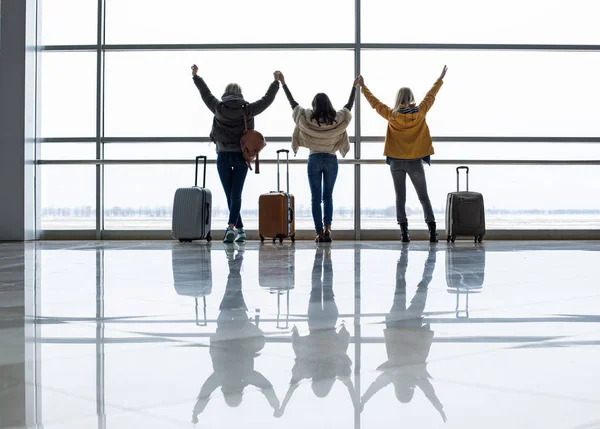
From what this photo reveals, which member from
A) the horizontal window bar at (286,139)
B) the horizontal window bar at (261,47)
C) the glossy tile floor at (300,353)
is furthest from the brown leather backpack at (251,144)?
the glossy tile floor at (300,353)

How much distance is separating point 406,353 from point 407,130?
6.57m

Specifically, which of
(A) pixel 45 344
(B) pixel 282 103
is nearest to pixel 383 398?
(A) pixel 45 344

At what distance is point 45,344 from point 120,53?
321 inches

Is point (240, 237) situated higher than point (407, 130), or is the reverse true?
point (407, 130)

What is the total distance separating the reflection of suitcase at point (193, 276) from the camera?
9.53 feet

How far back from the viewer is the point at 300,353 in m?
1.66

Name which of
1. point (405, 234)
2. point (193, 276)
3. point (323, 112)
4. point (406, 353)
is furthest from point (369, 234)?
point (406, 353)

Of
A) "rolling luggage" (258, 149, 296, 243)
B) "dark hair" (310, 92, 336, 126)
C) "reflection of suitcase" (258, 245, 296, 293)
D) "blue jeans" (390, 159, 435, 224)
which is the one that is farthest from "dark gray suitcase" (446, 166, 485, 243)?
"reflection of suitcase" (258, 245, 296, 293)

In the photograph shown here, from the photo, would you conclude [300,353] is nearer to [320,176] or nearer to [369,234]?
[320,176]

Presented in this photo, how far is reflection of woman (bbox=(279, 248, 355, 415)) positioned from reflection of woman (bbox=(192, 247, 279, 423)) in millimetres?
76

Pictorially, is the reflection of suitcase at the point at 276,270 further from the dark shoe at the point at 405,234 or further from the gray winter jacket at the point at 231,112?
the dark shoe at the point at 405,234

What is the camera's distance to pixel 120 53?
9453 mm

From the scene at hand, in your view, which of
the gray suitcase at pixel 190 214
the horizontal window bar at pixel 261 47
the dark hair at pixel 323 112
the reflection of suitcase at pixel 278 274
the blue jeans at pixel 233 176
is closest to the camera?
the reflection of suitcase at pixel 278 274

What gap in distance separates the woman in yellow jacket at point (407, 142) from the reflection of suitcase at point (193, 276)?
10.1 feet
